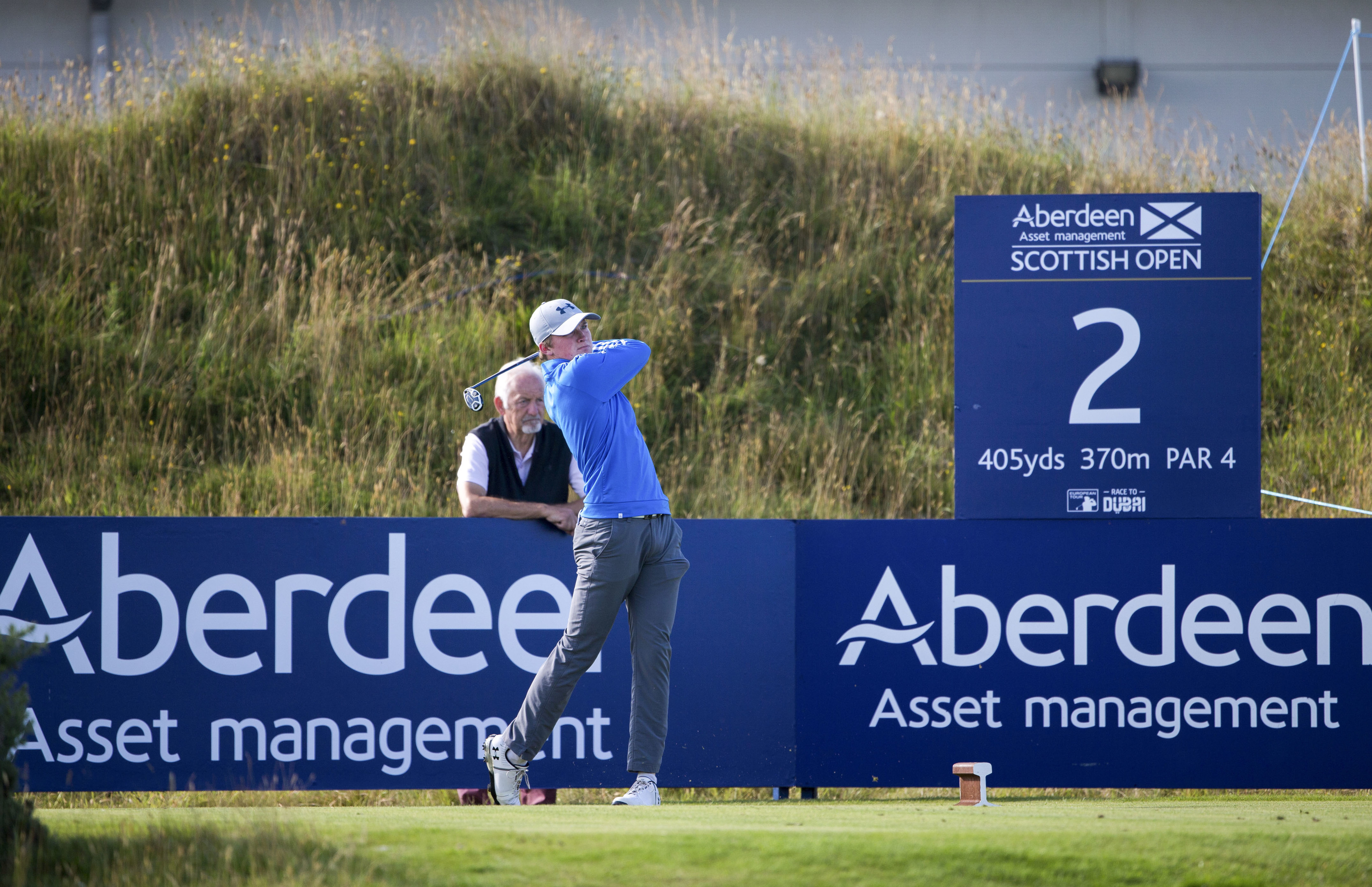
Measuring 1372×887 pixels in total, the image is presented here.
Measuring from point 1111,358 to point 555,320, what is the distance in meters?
2.89

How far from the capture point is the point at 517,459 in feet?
19.7

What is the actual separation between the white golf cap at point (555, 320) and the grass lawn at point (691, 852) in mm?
2008

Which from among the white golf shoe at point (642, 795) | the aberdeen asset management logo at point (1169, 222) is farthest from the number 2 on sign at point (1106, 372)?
the white golf shoe at point (642, 795)

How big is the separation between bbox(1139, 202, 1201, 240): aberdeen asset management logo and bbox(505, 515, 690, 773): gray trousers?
9.81ft

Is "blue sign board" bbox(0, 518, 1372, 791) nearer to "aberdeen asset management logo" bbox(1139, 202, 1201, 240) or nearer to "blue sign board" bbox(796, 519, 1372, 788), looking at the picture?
"blue sign board" bbox(796, 519, 1372, 788)

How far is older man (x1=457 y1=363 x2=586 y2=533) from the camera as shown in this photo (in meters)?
5.91

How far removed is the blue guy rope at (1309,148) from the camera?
9.89 meters

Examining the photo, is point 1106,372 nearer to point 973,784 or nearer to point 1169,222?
Result: point 1169,222

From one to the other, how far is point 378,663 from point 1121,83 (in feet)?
40.6

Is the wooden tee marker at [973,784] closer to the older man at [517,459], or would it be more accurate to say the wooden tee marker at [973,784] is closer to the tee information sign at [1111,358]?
the tee information sign at [1111,358]

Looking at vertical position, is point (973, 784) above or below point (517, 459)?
below

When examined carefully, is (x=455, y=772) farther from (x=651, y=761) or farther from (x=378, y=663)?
(x=651, y=761)

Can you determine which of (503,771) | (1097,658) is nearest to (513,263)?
(503,771)

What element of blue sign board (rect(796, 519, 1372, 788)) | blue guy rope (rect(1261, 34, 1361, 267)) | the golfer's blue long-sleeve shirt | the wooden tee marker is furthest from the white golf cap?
blue guy rope (rect(1261, 34, 1361, 267))
